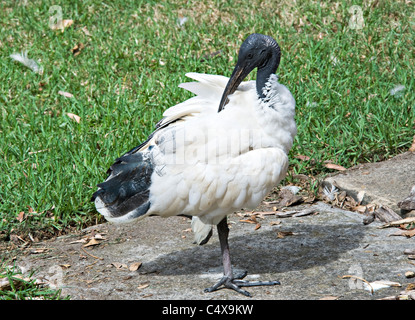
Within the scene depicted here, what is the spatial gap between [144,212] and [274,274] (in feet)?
3.07

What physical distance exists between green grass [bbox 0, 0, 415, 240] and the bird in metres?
1.11

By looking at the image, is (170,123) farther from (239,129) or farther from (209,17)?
(209,17)

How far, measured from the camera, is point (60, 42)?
749 centimetres

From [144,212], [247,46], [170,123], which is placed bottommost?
[144,212]

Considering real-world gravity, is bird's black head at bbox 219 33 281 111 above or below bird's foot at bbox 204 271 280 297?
above

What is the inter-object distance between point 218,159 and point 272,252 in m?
0.98

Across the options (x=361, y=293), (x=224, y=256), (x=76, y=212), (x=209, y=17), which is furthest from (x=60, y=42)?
(x=361, y=293)

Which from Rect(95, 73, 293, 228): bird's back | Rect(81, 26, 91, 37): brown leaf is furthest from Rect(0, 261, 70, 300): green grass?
Rect(81, 26, 91, 37): brown leaf

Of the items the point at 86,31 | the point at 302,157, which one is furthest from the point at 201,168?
the point at 86,31

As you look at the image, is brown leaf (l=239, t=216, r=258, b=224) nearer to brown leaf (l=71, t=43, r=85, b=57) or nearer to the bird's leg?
the bird's leg

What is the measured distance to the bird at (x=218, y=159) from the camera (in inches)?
154

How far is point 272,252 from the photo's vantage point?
15.0 ft

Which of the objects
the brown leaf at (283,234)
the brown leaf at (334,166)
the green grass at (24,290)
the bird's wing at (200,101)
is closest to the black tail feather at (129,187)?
the bird's wing at (200,101)

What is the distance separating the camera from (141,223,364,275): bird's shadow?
4375 mm
